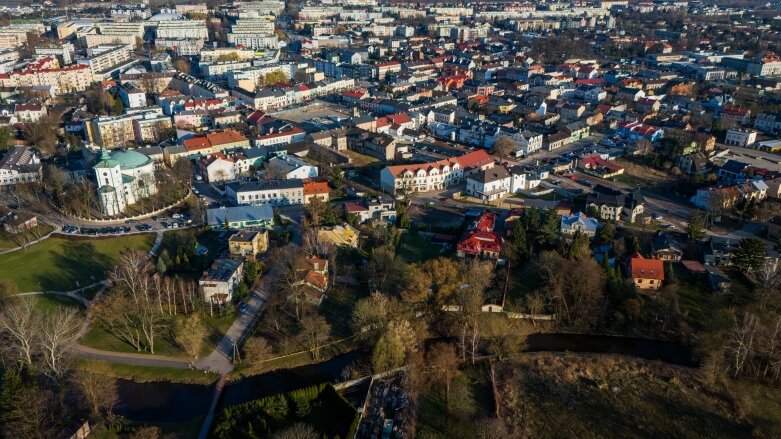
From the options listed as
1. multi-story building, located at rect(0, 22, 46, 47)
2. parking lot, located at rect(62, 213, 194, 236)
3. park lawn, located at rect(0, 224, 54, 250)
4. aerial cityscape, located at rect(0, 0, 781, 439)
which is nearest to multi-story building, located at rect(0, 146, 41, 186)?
aerial cityscape, located at rect(0, 0, 781, 439)

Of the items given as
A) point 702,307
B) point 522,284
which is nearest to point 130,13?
point 522,284

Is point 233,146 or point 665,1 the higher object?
point 665,1

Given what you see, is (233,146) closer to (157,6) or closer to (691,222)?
(691,222)

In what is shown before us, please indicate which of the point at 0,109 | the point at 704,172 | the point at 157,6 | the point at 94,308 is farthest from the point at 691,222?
the point at 157,6

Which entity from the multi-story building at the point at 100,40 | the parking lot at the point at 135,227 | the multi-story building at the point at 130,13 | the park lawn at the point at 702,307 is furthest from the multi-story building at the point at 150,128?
the multi-story building at the point at 130,13

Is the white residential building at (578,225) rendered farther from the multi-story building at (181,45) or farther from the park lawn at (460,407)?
the multi-story building at (181,45)

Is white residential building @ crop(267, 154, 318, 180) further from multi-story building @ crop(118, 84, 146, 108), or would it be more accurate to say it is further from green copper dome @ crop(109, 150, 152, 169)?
multi-story building @ crop(118, 84, 146, 108)

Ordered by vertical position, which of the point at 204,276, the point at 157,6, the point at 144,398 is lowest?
the point at 144,398
